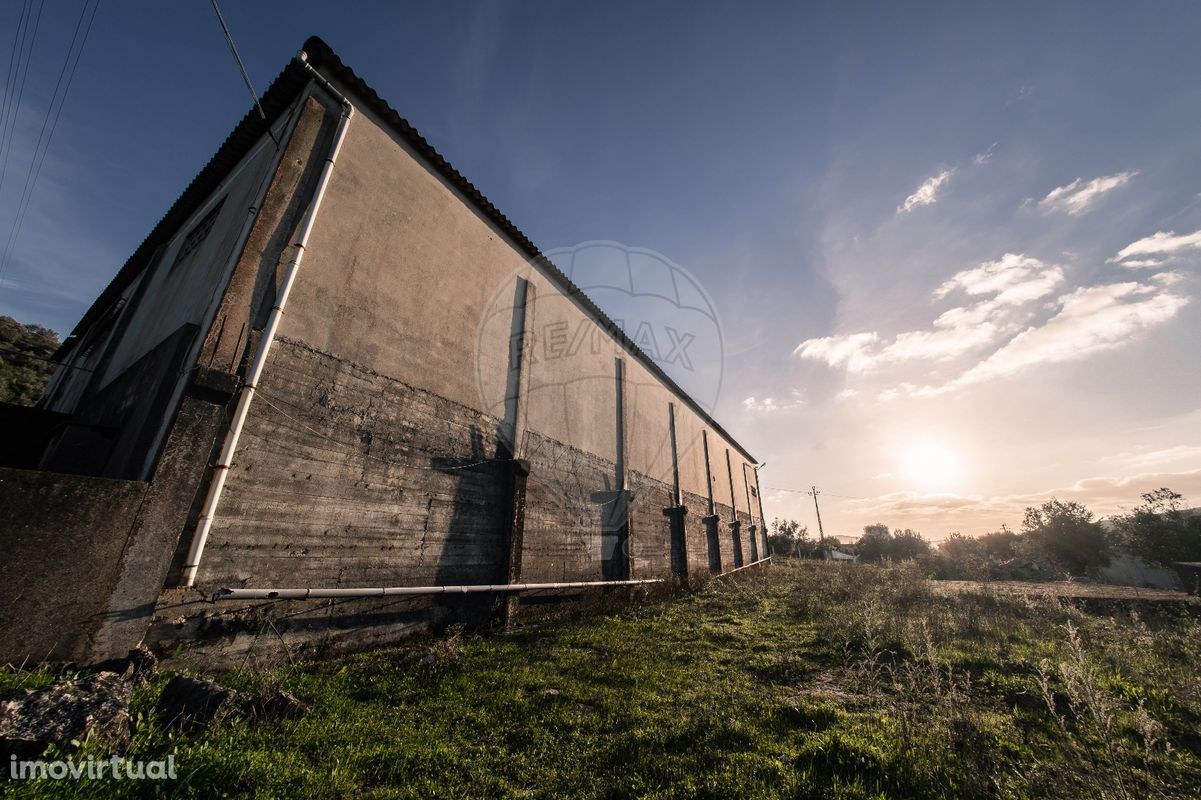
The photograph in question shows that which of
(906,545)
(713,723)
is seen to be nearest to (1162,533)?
(906,545)

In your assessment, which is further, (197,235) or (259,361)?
(197,235)

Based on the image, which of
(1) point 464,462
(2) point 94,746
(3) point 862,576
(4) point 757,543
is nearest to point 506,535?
(1) point 464,462

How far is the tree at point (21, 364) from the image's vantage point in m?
18.0

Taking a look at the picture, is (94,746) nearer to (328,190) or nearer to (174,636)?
(174,636)

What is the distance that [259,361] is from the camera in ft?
17.2

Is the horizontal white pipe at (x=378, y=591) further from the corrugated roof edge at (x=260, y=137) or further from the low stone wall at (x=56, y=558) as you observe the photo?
the corrugated roof edge at (x=260, y=137)

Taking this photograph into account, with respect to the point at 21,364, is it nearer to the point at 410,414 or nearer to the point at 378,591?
the point at 410,414

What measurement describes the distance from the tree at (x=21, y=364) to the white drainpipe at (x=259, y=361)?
20240mm

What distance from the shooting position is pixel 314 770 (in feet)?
9.89

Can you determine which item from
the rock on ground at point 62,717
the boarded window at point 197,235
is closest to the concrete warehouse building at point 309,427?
the boarded window at point 197,235

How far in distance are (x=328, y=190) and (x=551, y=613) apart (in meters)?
9.09

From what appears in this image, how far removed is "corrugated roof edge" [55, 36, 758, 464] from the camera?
6.95m
